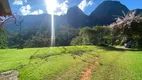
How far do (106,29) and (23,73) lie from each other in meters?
22.8

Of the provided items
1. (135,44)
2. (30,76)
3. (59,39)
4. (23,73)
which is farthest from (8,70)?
(59,39)

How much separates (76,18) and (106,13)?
20544 millimetres

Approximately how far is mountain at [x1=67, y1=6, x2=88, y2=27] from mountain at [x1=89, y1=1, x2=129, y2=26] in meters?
4.35

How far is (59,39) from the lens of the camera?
70.4 m

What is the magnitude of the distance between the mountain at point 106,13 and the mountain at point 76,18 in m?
4.35

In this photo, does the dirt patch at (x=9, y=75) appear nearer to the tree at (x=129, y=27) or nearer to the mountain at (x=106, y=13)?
the tree at (x=129, y=27)

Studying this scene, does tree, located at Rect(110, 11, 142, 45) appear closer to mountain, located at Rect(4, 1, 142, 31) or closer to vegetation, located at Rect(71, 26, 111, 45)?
vegetation, located at Rect(71, 26, 111, 45)

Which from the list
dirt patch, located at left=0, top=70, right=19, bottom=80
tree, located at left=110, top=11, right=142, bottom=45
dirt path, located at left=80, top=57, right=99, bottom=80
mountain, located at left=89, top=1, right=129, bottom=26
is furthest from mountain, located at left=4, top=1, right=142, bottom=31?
dirt patch, located at left=0, top=70, right=19, bottom=80

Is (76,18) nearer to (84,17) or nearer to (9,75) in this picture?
(84,17)

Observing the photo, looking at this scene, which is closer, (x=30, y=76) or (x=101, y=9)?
(x=30, y=76)

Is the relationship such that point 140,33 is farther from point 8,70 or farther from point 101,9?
point 101,9

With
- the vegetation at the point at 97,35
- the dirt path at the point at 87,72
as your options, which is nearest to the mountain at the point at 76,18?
the vegetation at the point at 97,35

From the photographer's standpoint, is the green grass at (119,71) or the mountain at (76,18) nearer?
the green grass at (119,71)

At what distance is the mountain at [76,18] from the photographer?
12612 cm
